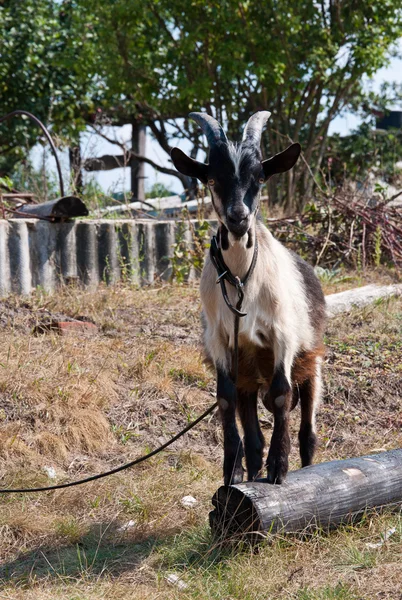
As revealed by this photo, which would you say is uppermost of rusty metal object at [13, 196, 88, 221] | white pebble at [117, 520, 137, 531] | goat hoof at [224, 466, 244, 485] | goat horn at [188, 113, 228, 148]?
goat horn at [188, 113, 228, 148]

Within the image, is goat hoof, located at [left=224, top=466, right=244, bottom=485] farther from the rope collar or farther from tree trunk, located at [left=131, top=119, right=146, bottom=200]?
tree trunk, located at [left=131, top=119, right=146, bottom=200]

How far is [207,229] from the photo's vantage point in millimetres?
8617

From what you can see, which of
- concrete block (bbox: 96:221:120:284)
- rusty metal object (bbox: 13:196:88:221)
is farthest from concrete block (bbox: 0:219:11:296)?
concrete block (bbox: 96:221:120:284)

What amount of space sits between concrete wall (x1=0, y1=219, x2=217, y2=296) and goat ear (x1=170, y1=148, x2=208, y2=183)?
3.77 meters

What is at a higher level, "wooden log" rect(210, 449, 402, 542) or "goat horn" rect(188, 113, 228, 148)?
"goat horn" rect(188, 113, 228, 148)

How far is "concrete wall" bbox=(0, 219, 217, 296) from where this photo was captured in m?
7.38

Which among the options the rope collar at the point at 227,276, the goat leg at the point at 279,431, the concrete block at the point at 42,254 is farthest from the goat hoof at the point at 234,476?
the concrete block at the point at 42,254

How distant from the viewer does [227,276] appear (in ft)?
12.8

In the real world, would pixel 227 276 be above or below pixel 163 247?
above

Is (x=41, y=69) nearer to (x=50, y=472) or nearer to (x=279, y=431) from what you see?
(x=50, y=472)

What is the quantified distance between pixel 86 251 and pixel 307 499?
185 inches

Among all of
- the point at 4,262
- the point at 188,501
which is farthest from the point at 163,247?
the point at 188,501

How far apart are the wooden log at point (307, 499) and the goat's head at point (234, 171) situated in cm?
127

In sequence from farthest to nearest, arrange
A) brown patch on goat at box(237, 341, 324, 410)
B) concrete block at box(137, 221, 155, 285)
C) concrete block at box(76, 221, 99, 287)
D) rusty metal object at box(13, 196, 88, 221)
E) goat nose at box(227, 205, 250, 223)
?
concrete block at box(137, 221, 155, 285) < concrete block at box(76, 221, 99, 287) < rusty metal object at box(13, 196, 88, 221) < brown patch on goat at box(237, 341, 324, 410) < goat nose at box(227, 205, 250, 223)
